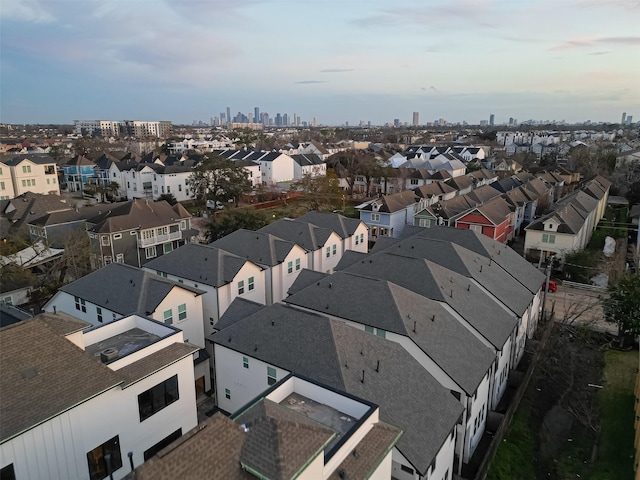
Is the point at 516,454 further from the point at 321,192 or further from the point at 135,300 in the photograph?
the point at 321,192

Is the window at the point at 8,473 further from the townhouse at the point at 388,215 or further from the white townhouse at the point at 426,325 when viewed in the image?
the townhouse at the point at 388,215


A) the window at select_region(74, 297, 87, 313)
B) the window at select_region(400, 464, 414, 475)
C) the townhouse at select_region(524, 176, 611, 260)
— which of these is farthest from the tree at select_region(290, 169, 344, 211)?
the window at select_region(400, 464, 414, 475)

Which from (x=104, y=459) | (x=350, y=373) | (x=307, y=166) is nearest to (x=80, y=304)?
(x=104, y=459)

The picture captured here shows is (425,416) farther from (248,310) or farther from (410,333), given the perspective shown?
(248,310)

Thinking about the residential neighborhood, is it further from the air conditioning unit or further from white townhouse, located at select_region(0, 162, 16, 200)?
white townhouse, located at select_region(0, 162, 16, 200)

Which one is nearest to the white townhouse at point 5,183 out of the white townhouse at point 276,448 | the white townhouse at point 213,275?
the white townhouse at point 213,275

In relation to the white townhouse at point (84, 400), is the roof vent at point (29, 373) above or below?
above
